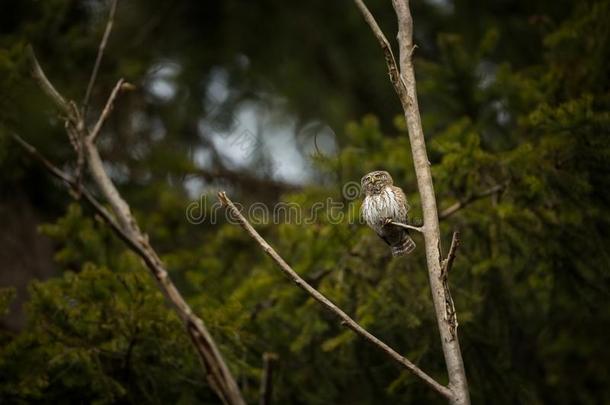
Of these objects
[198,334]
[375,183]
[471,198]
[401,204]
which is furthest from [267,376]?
[471,198]

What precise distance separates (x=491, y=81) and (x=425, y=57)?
329 centimetres

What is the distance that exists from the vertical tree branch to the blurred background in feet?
4.02

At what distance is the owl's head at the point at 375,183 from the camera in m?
3.92

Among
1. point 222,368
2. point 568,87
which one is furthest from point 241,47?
point 222,368

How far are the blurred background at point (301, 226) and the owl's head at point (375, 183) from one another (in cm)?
36

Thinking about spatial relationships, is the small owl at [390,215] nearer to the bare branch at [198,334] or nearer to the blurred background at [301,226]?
the blurred background at [301,226]

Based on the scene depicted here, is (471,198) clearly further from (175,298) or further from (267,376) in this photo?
(175,298)

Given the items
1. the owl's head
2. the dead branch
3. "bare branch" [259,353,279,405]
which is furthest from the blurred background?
"bare branch" [259,353,279,405]

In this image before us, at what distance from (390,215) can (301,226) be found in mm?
1160

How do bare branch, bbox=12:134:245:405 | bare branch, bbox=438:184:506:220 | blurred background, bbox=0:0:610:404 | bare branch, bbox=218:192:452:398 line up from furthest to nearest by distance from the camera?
bare branch, bbox=438:184:506:220, blurred background, bbox=0:0:610:404, bare branch, bbox=218:192:452:398, bare branch, bbox=12:134:245:405

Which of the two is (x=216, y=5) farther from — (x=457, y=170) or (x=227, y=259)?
(x=457, y=170)

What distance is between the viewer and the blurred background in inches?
152

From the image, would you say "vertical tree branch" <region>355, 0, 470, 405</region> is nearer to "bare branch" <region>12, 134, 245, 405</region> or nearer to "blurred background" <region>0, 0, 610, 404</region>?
A: "bare branch" <region>12, 134, 245, 405</region>

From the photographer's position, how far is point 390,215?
12.1ft
